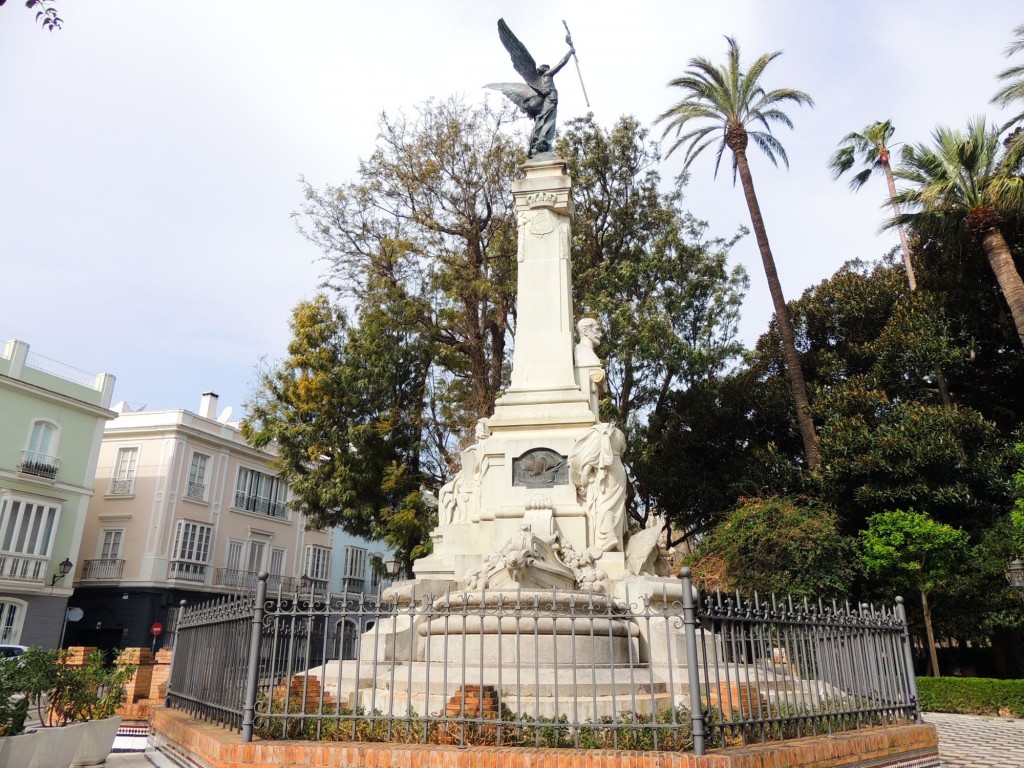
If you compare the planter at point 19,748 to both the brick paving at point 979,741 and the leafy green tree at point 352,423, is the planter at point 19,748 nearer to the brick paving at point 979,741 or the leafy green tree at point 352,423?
the brick paving at point 979,741

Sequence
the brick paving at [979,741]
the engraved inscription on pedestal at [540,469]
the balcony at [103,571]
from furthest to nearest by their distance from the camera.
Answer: the balcony at [103,571] → the engraved inscription on pedestal at [540,469] → the brick paving at [979,741]

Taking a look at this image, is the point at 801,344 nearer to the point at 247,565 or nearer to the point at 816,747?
the point at 816,747

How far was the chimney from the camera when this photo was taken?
37000 millimetres

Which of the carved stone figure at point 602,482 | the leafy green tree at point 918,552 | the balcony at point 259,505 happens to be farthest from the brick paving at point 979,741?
the balcony at point 259,505

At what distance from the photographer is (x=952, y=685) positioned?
17.1 m

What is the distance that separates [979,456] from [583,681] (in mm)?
17621

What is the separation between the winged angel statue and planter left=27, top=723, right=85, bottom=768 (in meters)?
11.4

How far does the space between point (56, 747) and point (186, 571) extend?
26.6 meters

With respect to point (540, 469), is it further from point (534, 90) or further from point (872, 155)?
point (872, 155)

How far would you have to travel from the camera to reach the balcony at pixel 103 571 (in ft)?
97.3

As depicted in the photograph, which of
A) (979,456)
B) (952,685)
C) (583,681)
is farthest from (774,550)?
(583,681)

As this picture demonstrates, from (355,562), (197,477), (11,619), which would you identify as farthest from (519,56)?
(355,562)

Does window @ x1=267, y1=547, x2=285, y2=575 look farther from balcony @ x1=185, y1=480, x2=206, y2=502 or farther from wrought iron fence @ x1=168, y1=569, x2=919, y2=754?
wrought iron fence @ x1=168, y1=569, x2=919, y2=754

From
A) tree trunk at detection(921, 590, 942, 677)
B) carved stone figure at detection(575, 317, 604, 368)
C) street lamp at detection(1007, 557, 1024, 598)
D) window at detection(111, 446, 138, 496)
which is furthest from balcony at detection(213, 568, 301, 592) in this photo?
street lamp at detection(1007, 557, 1024, 598)
